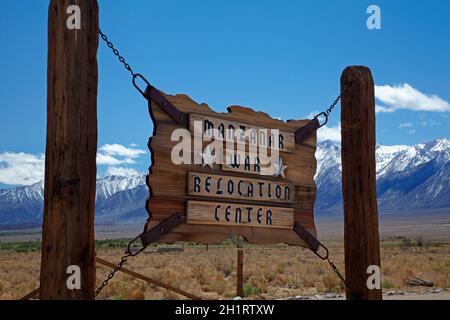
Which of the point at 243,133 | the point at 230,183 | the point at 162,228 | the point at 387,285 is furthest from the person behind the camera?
the point at 387,285

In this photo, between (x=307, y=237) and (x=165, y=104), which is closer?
(x=165, y=104)

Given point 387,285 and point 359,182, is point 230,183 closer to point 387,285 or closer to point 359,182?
point 359,182

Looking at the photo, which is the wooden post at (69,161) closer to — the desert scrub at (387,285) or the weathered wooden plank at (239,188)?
the weathered wooden plank at (239,188)

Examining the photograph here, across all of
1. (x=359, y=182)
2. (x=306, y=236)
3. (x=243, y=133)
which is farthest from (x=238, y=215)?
(x=359, y=182)

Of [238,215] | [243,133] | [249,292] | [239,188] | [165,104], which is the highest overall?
[165,104]

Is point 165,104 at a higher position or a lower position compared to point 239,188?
higher

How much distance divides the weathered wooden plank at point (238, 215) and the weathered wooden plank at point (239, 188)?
75 millimetres

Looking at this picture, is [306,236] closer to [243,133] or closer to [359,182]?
[359,182]

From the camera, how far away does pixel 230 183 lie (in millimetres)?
5270

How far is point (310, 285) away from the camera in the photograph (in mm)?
17031

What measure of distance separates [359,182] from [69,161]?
285 cm

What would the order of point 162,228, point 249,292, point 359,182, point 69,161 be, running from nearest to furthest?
point 69,161 < point 162,228 < point 359,182 < point 249,292

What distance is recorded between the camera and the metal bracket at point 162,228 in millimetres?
4715
